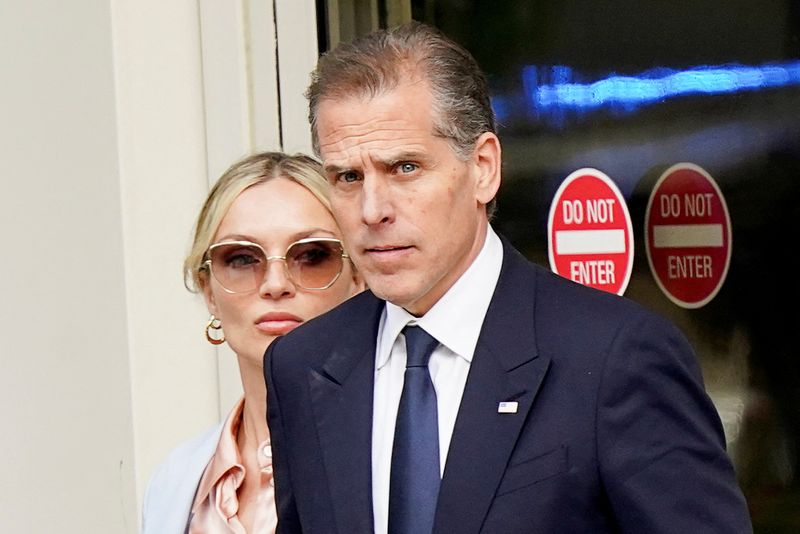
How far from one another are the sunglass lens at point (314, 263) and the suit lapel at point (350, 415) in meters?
0.44

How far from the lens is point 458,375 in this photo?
7.66 feet

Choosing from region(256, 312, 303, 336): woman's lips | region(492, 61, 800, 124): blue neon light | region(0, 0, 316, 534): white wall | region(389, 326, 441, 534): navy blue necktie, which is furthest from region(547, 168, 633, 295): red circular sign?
region(389, 326, 441, 534): navy blue necktie

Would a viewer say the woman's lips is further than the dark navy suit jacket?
Yes

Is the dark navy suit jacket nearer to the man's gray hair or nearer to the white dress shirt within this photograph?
the white dress shirt

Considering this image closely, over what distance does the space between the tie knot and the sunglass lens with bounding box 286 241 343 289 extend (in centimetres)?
68

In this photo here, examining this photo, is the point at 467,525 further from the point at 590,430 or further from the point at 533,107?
the point at 533,107

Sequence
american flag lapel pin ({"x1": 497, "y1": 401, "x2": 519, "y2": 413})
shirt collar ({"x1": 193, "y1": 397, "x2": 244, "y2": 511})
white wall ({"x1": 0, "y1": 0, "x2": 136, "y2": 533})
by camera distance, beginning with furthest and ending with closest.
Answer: white wall ({"x1": 0, "y1": 0, "x2": 136, "y2": 533}) < shirt collar ({"x1": 193, "y1": 397, "x2": 244, "y2": 511}) < american flag lapel pin ({"x1": 497, "y1": 401, "x2": 519, "y2": 413})

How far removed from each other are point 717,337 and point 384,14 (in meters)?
1.49

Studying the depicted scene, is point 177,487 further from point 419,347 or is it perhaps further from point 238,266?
point 419,347

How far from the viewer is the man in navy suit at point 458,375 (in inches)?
84.1

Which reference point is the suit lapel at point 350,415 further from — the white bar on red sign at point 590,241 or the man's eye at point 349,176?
the white bar on red sign at point 590,241

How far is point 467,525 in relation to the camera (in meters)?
2.17

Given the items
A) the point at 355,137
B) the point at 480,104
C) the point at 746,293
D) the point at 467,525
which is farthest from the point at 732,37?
the point at 467,525

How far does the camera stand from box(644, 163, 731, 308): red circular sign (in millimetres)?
3223
